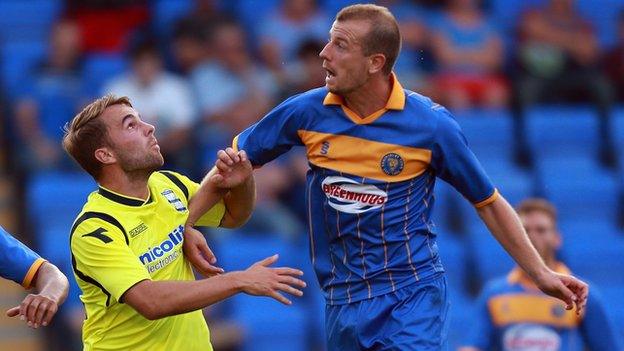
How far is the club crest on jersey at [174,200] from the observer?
6.05 m

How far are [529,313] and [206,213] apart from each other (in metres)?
2.76

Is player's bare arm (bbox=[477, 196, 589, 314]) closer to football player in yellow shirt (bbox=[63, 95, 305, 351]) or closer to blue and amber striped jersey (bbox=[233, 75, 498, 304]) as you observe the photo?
blue and amber striped jersey (bbox=[233, 75, 498, 304])

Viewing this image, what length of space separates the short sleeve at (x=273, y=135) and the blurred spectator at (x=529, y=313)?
2527 mm

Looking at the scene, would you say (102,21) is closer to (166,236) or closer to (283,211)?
(283,211)

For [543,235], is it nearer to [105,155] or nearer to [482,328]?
[482,328]

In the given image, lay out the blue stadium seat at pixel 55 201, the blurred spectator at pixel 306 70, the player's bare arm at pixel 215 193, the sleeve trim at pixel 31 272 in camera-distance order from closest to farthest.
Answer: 1. the sleeve trim at pixel 31 272
2. the player's bare arm at pixel 215 193
3. the blue stadium seat at pixel 55 201
4. the blurred spectator at pixel 306 70

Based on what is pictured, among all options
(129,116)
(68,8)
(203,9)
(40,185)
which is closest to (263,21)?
(203,9)

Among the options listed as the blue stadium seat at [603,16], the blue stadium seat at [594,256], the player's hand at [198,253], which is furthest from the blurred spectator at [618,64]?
the player's hand at [198,253]

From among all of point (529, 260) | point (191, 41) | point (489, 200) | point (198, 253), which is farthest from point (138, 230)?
point (191, 41)

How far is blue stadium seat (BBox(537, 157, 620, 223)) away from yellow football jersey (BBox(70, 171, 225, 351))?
6082 mm

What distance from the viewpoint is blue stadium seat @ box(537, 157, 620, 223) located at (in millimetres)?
11617

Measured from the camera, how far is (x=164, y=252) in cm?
588

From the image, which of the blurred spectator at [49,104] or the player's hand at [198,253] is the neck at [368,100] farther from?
the blurred spectator at [49,104]

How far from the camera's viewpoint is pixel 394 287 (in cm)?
581
